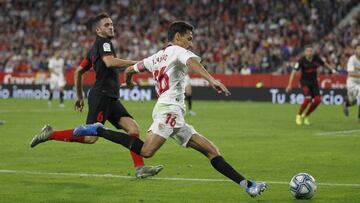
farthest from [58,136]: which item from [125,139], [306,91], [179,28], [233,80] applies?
[233,80]

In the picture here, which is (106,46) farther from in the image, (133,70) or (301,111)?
(301,111)

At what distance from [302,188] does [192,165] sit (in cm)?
434

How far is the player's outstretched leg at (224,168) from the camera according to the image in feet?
34.4

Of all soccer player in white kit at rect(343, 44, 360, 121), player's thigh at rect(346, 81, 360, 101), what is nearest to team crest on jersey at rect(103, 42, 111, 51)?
soccer player in white kit at rect(343, 44, 360, 121)

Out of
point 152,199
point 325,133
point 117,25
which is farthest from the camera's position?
point 117,25

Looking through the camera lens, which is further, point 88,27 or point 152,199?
point 88,27

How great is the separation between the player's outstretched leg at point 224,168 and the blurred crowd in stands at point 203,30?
29607 millimetres

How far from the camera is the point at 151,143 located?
36.2 feet

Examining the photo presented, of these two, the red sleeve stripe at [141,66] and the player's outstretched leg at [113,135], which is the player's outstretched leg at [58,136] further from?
the red sleeve stripe at [141,66]

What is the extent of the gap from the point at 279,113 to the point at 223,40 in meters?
15.2

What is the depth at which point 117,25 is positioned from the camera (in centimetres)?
5128

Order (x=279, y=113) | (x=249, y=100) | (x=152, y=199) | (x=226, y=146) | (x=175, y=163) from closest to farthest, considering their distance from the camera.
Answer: (x=152, y=199)
(x=175, y=163)
(x=226, y=146)
(x=279, y=113)
(x=249, y=100)

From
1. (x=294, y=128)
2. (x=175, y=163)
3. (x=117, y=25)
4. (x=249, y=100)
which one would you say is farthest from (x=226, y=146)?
(x=117, y=25)

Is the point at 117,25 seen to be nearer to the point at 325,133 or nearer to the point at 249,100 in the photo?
the point at 249,100
